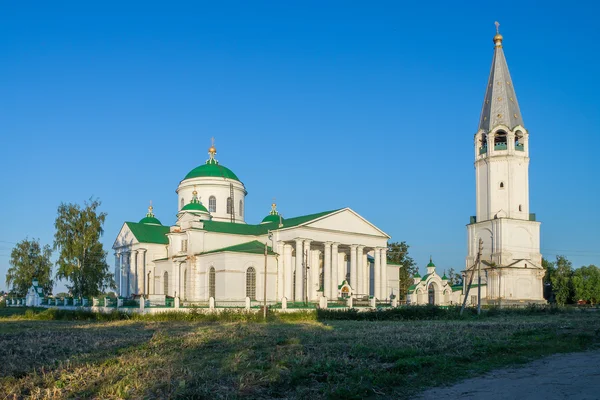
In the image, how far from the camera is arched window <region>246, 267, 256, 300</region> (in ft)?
157

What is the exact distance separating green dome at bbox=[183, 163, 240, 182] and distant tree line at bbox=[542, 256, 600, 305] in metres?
35.0

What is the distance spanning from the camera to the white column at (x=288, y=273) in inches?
1928

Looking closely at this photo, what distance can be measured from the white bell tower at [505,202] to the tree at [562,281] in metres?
6.06

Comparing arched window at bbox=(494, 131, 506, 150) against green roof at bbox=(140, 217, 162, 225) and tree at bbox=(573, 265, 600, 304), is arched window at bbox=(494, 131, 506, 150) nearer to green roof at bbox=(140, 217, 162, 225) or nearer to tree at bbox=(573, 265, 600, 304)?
tree at bbox=(573, 265, 600, 304)

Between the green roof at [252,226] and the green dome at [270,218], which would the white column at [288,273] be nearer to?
the green roof at [252,226]

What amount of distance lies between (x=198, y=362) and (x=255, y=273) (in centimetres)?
3599

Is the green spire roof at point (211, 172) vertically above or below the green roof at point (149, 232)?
above

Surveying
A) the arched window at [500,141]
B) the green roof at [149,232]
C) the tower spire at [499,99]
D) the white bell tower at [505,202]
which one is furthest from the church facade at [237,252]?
the tower spire at [499,99]

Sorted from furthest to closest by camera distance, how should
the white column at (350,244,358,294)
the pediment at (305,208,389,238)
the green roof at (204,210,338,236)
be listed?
1. the white column at (350,244,358,294)
2. the green roof at (204,210,338,236)
3. the pediment at (305,208,389,238)

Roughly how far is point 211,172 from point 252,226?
273 inches

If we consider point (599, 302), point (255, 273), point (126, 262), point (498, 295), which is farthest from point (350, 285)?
point (599, 302)

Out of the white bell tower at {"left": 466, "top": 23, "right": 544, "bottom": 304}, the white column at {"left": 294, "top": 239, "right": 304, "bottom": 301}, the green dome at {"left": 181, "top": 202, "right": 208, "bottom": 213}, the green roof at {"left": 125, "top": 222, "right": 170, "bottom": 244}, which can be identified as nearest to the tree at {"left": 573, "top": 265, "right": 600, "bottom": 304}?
the white bell tower at {"left": 466, "top": 23, "right": 544, "bottom": 304}

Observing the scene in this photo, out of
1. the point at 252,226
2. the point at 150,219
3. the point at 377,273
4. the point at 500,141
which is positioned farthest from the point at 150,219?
the point at 500,141

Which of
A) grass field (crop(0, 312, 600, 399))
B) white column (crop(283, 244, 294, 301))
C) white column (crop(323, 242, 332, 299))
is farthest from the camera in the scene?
white column (crop(283, 244, 294, 301))
